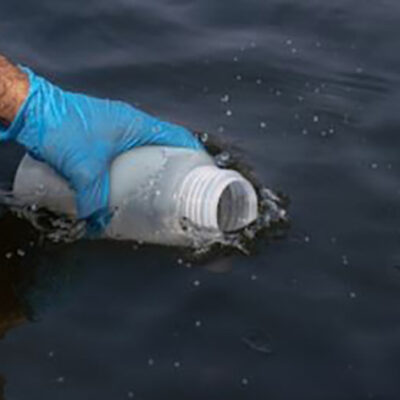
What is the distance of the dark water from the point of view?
13.2ft

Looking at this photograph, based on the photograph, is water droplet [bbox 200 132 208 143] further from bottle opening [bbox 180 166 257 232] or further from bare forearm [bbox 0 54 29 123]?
bare forearm [bbox 0 54 29 123]

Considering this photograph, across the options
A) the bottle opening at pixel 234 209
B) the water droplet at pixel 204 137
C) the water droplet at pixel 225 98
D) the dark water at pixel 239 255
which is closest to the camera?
the dark water at pixel 239 255

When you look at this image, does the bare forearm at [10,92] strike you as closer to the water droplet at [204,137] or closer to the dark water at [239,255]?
the dark water at [239,255]

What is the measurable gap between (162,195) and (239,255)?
0.42m

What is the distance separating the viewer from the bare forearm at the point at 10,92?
172 inches

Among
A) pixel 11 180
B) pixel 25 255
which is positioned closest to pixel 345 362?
pixel 25 255

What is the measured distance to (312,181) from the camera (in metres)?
5.05

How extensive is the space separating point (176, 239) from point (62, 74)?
1.71 metres

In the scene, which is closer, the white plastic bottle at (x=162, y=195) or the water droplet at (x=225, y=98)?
the white plastic bottle at (x=162, y=195)

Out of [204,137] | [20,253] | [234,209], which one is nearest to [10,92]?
[20,253]

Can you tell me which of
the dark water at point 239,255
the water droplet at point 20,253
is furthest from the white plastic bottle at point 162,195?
the water droplet at point 20,253

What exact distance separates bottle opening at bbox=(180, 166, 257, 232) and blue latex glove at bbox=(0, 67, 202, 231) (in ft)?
1.13

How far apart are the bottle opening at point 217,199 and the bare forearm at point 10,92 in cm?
77

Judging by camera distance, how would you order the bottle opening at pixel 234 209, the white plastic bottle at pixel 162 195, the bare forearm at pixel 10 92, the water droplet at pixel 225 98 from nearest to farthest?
1. the bare forearm at pixel 10 92
2. the white plastic bottle at pixel 162 195
3. the bottle opening at pixel 234 209
4. the water droplet at pixel 225 98
